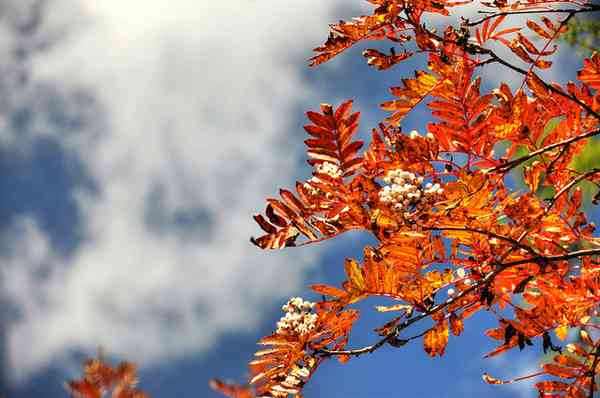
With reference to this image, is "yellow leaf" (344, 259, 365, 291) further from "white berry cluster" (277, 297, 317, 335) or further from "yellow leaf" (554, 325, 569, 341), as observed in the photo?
"yellow leaf" (554, 325, 569, 341)

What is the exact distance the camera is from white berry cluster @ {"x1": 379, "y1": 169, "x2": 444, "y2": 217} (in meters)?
0.82

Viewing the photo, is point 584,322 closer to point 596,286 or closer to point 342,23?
point 596,286

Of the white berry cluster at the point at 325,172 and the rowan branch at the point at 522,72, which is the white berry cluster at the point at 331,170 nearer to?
the white berry cluster at the point at 325,172

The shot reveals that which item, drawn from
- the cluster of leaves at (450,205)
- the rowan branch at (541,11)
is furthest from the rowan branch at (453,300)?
the rowan branch at (541,11)

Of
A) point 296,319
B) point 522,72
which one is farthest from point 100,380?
point 522,72

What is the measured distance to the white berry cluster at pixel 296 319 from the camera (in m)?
0.91

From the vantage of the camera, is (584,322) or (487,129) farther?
(584,322)

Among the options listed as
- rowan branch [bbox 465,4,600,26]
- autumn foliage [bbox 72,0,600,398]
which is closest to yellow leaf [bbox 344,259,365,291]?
autumn foliage [bbox 72,0,600,398]

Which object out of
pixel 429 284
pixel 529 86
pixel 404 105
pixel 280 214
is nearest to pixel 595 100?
pixel 529 86

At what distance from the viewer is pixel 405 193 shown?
2.70 feet

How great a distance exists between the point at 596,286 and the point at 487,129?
1.19ft

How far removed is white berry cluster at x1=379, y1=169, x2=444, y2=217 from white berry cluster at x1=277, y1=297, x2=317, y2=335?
219 millimetres

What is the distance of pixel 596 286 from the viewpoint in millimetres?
1048

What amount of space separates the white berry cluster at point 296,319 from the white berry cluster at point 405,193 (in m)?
0.22
